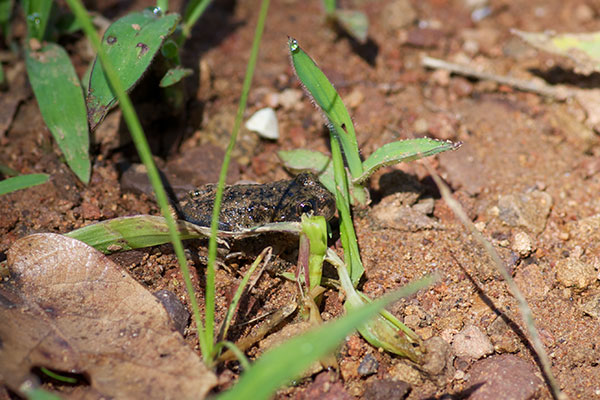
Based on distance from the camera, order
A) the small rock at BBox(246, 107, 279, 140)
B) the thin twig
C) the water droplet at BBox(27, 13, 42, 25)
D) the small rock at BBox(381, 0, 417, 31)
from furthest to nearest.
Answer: the small rock at BBox(381, 0, 417, 31) < the thin twig < the small rock at BBox(246, 107, 279, 140) < the water droplet at BBox(27, 13, 42, 25)

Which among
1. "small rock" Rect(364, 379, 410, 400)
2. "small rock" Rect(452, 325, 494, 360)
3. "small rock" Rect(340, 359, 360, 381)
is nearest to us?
"small rock" Rect(364, 379, 410, 400)

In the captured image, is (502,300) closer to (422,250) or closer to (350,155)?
→ (422,250)

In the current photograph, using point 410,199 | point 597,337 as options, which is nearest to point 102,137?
point 410,199

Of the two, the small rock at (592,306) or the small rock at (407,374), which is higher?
the small rock at (407,374)

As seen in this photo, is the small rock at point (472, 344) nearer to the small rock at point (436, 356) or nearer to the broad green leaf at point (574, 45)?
the small rock at point (436, 356)

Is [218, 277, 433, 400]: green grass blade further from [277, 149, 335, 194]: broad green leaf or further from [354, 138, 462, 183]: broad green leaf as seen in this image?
[277, 149, 335, 194]: broad green leaf

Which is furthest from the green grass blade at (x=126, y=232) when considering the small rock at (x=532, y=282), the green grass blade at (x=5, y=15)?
the green grass blade at (x=5, y=15)

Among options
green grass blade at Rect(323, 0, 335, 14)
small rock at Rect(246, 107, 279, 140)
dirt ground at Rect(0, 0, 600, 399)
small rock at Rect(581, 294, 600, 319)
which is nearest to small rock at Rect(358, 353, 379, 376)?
dirt ground at Rect(0, 0, 600, 399)
